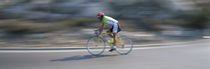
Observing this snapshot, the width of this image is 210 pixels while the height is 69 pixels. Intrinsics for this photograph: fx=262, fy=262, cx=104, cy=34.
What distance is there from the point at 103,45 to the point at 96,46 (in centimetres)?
26

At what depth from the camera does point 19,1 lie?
18609 mm

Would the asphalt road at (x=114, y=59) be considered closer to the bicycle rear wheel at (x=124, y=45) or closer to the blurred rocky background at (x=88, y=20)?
the bicycle rear wheel at (x=124, y=45)

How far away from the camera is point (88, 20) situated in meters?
14.8

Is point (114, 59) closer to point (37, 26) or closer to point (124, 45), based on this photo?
point (124, 45)

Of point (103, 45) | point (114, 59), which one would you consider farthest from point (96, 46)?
point (114, 59)

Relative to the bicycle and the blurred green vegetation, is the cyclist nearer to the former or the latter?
the bicycle

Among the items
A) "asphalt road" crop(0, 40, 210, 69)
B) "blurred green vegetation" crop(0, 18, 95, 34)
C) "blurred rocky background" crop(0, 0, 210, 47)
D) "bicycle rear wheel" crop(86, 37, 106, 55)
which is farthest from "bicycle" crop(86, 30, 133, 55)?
"blurred green vegetation" crop(0, 18, 95, 34)

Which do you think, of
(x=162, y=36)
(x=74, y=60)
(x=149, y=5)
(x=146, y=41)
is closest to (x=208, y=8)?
(x=149, y=5)

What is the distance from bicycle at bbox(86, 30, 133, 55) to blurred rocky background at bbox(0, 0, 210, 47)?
1943 mm

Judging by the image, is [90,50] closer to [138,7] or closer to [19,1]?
[138,7]

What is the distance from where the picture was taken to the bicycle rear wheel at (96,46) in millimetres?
9414

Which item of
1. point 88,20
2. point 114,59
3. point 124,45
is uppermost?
point 88,20

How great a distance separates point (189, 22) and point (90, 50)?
26.6 ft

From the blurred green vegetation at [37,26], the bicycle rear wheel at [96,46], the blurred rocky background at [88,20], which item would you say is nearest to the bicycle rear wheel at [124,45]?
the bicycle rear wheel at [96,46]
